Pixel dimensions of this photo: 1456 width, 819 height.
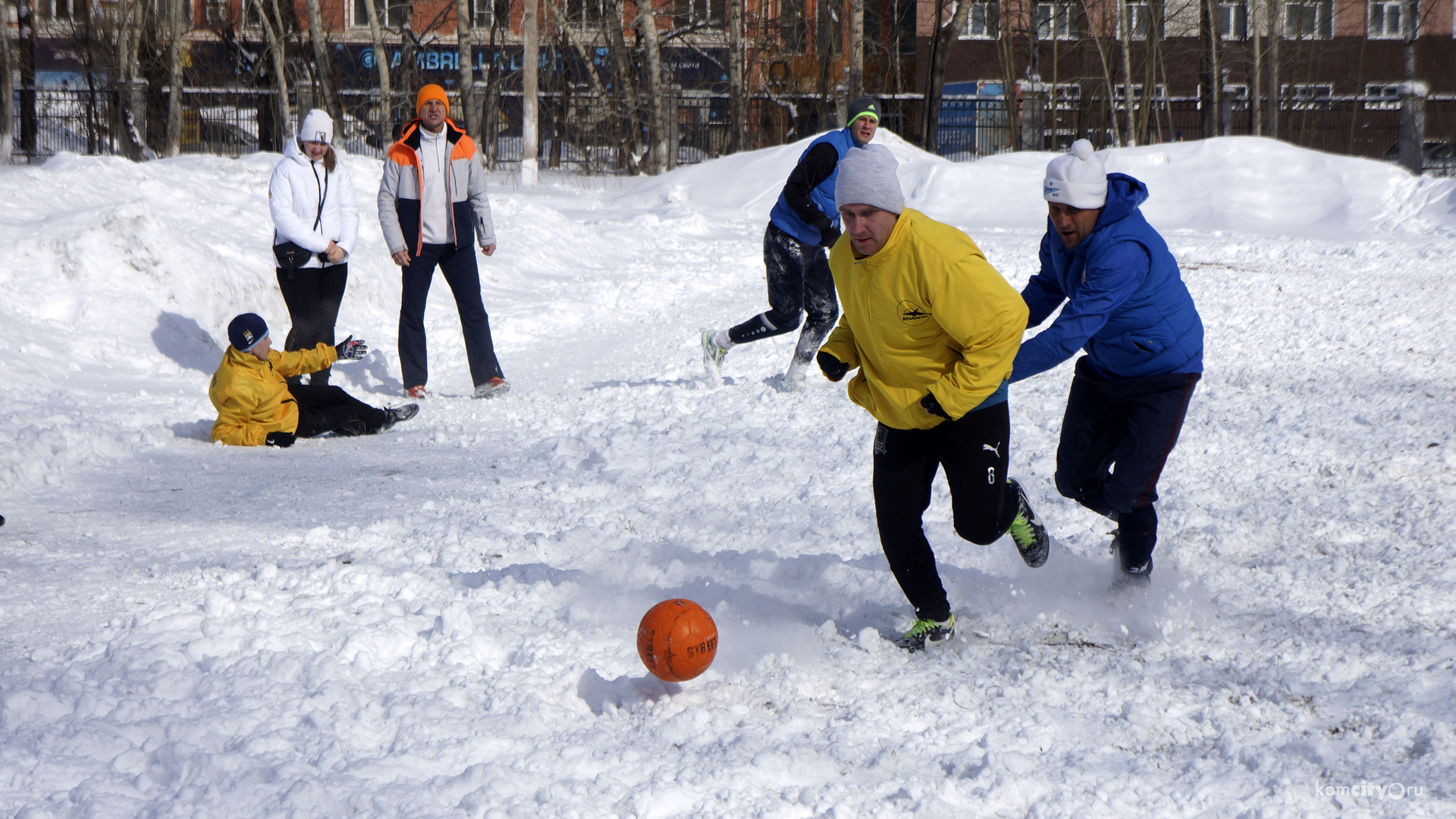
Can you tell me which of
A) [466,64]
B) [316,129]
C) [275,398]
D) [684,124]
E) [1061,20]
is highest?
[1061,20]

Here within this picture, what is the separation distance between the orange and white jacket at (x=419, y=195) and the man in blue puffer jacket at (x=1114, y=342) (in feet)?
14.8

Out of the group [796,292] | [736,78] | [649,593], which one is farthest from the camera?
[736,78]

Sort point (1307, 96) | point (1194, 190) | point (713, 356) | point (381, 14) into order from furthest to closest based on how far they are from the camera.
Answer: point (381, 14)
point (1307, 96)
point (1194, 190)
point (713, 356)

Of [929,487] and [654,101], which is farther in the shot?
[654,101]

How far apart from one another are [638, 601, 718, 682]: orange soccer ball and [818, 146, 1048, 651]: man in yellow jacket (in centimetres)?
73

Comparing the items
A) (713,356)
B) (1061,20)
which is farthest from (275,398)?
(1061,20)

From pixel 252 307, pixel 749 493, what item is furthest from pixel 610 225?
pixel 749 493

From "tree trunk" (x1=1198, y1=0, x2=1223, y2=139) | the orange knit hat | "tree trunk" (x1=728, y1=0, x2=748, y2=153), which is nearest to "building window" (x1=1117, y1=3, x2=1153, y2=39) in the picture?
"tree trunk" (x1=1198, y1=0, x2=1223, y2=139)

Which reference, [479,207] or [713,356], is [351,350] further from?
[713,356]

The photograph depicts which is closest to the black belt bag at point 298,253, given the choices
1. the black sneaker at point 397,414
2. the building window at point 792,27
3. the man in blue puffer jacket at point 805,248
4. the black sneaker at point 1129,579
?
the black sneaker at point 397,414

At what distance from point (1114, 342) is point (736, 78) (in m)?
21.2

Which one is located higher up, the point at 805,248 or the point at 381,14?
the point at 381,14

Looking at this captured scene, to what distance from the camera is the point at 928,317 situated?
3.21 meters

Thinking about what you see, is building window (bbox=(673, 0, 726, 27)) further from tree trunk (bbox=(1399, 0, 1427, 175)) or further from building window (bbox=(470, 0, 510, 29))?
tree trunk (bbox=(1399, 0, 1427, 175))
